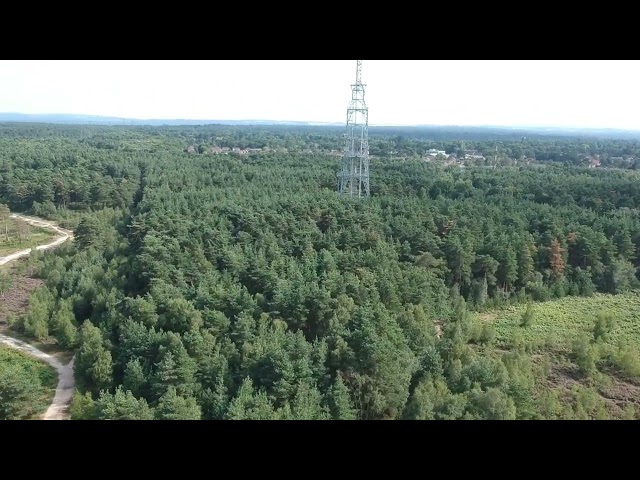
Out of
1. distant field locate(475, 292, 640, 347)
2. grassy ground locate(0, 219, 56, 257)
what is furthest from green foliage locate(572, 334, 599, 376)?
grassy ground locate(0, 219, 56, 257)

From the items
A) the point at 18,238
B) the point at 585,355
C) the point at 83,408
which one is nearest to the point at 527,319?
the point at 585,355

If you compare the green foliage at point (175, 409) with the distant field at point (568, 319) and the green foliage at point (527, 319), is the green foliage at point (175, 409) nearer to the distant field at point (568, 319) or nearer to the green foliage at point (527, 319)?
the distant field at point (568, 319)

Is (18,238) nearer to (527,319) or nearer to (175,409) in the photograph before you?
(175,409)

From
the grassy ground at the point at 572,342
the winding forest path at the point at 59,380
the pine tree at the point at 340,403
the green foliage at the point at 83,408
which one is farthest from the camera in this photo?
the winding forest path at the point at 59,380

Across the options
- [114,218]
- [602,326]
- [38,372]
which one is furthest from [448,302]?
[114,218]

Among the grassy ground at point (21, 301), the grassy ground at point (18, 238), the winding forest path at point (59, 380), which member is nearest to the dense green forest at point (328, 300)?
the grassy ground at point (21, 301)

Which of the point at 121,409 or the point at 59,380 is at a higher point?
the point at 121,409
